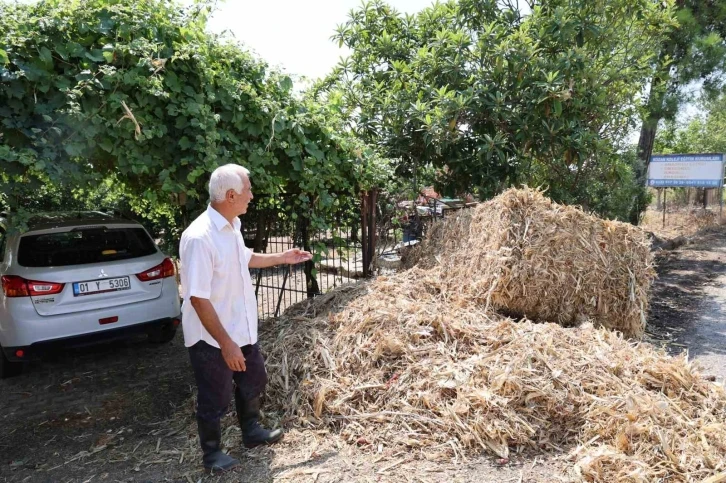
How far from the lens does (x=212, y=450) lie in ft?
10.5

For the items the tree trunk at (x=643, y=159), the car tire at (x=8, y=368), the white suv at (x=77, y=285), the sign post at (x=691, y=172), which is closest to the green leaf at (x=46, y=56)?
the white suv at (x=77, y=285)

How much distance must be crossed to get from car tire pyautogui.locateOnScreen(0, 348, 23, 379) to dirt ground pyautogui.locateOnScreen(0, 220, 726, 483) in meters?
0.12

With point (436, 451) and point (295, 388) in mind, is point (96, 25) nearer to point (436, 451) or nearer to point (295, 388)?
point (295, 388)

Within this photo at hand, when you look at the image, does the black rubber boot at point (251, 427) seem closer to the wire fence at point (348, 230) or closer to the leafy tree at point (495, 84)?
the wire fence at point (348, 230)

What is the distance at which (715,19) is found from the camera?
39.9 ft

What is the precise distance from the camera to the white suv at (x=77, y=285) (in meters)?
4.59

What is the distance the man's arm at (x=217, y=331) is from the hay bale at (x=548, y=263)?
2482 millimetres

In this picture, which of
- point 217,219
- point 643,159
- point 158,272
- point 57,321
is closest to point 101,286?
point 57,321

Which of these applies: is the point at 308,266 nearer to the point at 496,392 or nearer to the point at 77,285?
the point at 77,285

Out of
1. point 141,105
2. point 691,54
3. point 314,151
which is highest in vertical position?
point 691,54

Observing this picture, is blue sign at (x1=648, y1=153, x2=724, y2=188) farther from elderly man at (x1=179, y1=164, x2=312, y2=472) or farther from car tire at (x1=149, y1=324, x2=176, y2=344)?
elderly man at (x1=179, y1=164, x2=312, y2=472)

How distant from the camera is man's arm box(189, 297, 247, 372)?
113 inches

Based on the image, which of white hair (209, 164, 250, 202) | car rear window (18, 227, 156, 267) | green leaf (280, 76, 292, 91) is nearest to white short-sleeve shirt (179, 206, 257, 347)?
white hair (209, 164, 250, 202)

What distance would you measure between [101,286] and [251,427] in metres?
2.46
